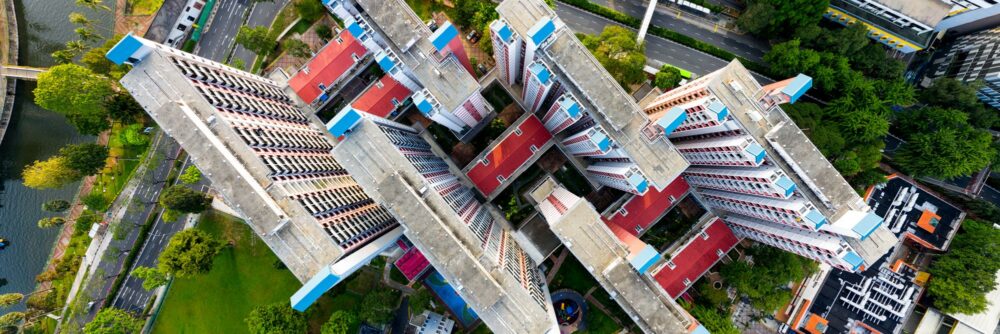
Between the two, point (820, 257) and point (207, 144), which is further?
point (820, 257)

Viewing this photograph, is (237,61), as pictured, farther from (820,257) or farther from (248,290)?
(820,257)

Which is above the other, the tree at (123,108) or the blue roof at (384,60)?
the tree at (123,108)

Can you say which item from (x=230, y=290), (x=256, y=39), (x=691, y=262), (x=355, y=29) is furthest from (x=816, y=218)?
(x=230, y=290)

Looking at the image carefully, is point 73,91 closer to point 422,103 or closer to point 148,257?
point 148,257

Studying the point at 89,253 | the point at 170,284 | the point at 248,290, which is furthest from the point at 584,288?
the point at 89,253

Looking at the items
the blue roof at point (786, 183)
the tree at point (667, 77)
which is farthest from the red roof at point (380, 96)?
the blue roof at point (786, 183)

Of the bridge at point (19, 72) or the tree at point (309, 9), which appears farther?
the bridge at point (19, 72)

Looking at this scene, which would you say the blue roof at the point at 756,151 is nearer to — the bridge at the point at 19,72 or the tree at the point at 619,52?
the tree at the point at 619,52
